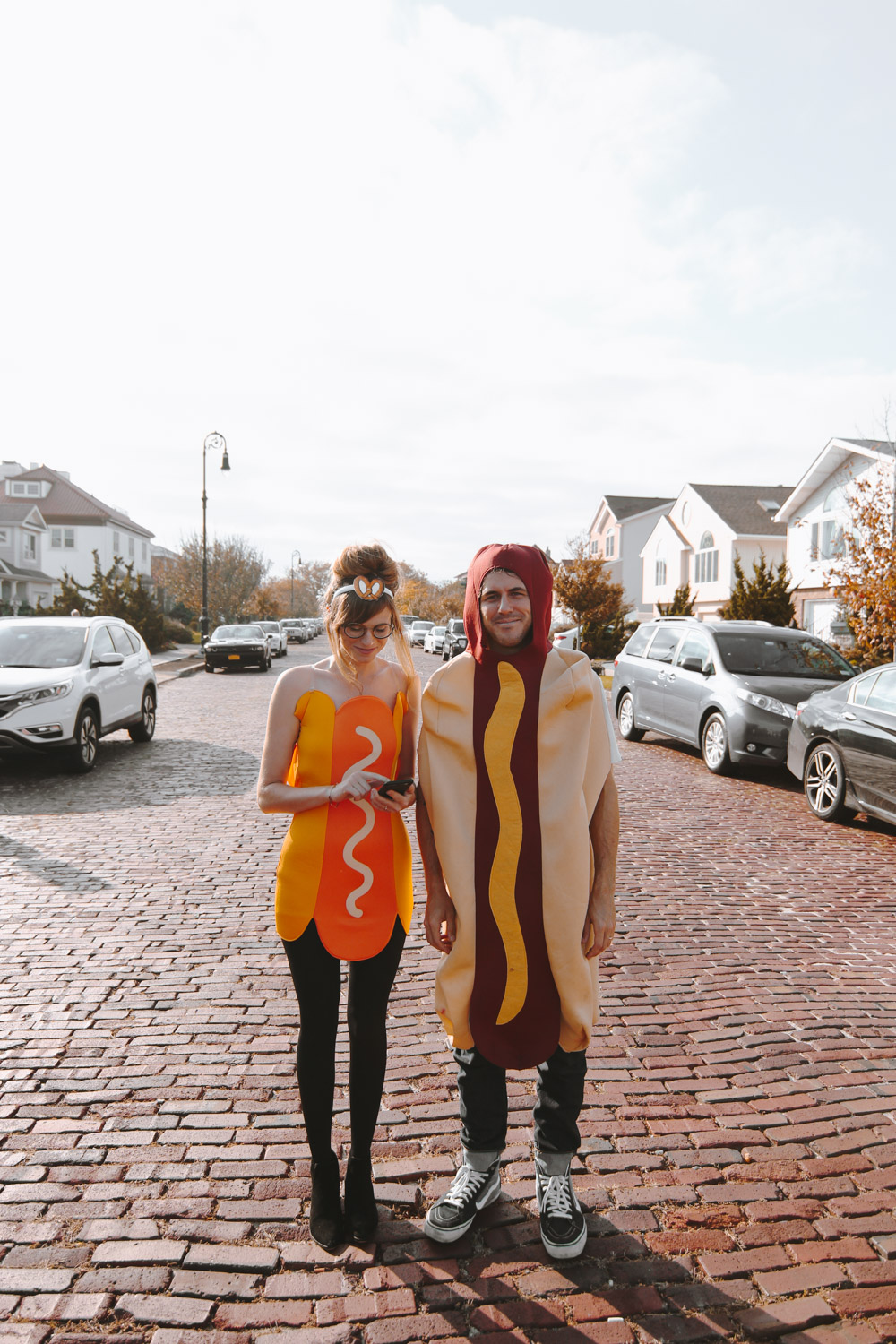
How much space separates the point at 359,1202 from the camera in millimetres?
2758

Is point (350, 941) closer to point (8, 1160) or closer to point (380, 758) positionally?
point (380, 758)

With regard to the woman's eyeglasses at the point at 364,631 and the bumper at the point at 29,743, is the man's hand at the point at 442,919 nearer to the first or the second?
the woman's eyeglasses at the point at 364,631

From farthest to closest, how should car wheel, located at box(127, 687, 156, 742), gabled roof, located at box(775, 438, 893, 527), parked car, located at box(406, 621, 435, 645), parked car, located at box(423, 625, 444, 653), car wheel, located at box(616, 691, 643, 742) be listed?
parked car, located at box(406, 621, 435, 645) < parked car, located at box(423, 625, 444, 653) < gabled roof, located at box(775, 438, 893, 527) < car wheel, located at box(616, 691, 643, 742) < car wheel, located at box(127, 687, 156, 742)

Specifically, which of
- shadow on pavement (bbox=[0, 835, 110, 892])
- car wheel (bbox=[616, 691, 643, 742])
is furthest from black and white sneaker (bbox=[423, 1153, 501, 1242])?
car wheel (bbox=[616, 691, 643, 742])

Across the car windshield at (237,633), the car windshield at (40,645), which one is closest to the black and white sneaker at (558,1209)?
the car windshield at (40,645)

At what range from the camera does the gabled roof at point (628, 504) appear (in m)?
66.6

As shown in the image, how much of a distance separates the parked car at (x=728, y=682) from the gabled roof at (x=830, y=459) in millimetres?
21201

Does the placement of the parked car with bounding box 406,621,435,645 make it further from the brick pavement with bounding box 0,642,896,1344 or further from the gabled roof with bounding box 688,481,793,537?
the brick pavement with bounding box 0,642,896,1344

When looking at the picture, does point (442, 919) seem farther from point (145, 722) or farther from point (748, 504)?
point (748, 504)

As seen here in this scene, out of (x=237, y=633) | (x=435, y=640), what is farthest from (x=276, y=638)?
(x=237, y=633)

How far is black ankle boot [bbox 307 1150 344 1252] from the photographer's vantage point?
268cm

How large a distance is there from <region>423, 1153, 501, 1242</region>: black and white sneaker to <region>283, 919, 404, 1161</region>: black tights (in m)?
0.27

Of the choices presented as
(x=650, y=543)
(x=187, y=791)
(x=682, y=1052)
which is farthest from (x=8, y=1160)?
(x=650, y=543)

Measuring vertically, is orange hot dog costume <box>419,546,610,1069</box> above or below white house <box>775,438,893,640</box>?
below
